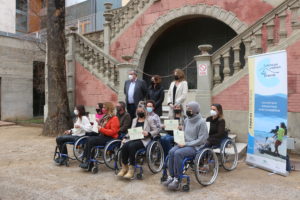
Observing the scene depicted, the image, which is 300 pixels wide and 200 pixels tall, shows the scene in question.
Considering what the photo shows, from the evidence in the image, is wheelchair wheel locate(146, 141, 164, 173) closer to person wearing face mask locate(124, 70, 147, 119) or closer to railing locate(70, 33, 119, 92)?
person wearing face mask locate(124, 70, 147, 119)

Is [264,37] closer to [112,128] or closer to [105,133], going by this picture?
[112,128]

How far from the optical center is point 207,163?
4.94 m

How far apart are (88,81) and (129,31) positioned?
3.05 meters

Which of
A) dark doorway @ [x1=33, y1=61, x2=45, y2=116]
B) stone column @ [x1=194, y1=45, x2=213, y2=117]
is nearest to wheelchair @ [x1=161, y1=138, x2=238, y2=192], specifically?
stone column @ [x1=194, y1=45, x2=213, y2=117]

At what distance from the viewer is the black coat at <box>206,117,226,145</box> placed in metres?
5.50

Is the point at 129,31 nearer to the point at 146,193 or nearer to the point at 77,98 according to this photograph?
the point at 77,98

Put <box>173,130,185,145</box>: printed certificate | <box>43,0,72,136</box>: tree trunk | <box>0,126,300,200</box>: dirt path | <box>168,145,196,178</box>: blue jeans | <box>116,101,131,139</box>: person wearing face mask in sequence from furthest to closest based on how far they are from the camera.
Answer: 1. <box>43,0,72,136</box>: tree trunk
2. <box>116,101,131,139</box>: person wearing face mask
3. <box>173,130,185,145</box>: printed certificate
4. <box>168,145,196,178</box>: blue jeans
5. <box>0,126,300,200</box>: dirt path

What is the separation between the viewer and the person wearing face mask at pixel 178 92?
6.33 meters

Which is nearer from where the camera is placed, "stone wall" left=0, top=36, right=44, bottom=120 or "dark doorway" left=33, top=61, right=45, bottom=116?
"stone wall" left=0, top=36, right=44, bottom=120

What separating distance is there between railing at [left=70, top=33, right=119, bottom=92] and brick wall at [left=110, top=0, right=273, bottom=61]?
2.03m

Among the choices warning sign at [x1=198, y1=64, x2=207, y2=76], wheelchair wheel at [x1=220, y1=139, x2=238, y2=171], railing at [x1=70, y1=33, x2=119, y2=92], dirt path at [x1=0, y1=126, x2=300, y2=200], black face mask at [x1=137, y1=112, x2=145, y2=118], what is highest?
railing at [x1=70, y1=33, x2=119, y2=92]

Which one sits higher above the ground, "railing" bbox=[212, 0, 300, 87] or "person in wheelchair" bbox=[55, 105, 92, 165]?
"railing" bbox=[212, 0, 300, 87]

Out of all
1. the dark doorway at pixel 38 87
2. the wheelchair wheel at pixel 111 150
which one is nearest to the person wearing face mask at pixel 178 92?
the wheelchair wheel at pixel 111 150

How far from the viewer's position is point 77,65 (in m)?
11.6
